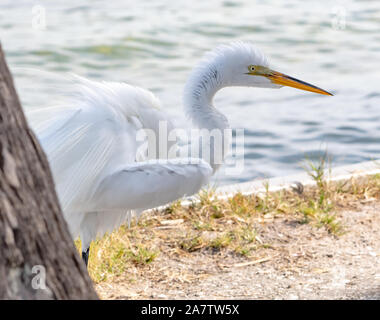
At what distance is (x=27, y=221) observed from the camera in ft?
6.33

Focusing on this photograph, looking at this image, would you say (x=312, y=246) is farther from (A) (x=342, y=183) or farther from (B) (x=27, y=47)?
(B) (x=27, y=47)

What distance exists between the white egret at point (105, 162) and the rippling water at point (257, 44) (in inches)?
113

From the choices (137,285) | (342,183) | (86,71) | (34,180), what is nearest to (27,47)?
(86,71)

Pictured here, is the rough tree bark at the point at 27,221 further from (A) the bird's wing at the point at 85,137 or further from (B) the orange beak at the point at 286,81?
(B) the orange beak at the point at 286,81

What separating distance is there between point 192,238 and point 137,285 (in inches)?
25.2

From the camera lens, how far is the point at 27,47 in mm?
11281

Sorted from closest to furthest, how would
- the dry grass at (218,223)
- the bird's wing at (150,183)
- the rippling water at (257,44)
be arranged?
the bird's wing at (150,183) → the dry grass at (218,223) → the rippling water at (257,44)

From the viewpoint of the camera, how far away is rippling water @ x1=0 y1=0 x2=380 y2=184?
26.5 ft

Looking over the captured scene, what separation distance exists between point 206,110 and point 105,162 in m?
0.89

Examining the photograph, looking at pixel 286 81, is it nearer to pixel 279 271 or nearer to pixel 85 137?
pixel 279 271

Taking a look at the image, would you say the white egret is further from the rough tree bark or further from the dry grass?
the rough tree bark

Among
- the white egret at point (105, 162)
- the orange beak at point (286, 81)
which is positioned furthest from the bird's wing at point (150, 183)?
the orange beak at point (286, 81)

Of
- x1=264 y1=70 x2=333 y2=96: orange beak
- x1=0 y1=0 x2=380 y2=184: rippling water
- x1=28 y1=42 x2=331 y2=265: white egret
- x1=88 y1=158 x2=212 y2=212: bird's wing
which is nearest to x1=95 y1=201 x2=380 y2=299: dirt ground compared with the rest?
x1=28 y1=42 x2=331 y2=265: white egret

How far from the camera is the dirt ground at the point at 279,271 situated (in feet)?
12.6
